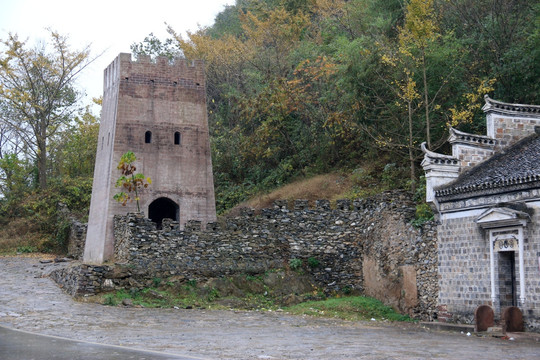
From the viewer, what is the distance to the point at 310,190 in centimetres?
2912

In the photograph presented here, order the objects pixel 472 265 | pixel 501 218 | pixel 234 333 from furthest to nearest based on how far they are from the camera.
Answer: pixel 472 265 < pixel 501 218 < pixel 234 333

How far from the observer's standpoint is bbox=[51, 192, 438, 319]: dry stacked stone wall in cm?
2081

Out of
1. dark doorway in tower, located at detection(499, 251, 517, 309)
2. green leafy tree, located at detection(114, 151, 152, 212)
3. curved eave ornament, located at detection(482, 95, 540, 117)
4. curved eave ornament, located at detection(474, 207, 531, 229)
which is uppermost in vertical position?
curved eave ornament, located at detection(482, 95, 540, 117)

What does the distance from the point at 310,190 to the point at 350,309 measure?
9.15 metres

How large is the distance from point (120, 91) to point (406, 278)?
13323 millimetres

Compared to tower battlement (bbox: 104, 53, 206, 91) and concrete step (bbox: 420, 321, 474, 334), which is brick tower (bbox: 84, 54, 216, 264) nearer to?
tower battlement (bbox: 104, 53, 206, 91)

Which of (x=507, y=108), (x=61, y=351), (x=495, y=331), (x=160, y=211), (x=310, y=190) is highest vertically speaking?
(x=507, y=108)

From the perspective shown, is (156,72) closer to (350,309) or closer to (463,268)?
(350,309)

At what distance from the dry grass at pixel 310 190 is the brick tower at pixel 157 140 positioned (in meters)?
3.50

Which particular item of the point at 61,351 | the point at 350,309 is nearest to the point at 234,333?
the point at 61,351

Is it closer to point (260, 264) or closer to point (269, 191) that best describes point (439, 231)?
point (260, 264)

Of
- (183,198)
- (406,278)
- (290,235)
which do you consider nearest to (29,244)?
(183,198)

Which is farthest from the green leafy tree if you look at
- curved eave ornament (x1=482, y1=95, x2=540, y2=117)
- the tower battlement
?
curved eave ornament (x1=482, y1=95, x2=540, y2=117)

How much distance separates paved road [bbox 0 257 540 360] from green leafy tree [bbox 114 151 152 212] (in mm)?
4504
